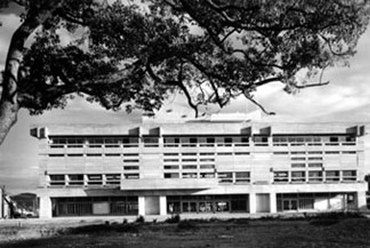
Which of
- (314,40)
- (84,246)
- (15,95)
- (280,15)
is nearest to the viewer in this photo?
(15,95)

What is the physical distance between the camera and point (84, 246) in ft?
59.7

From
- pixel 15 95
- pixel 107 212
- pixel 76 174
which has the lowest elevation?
pixel 107 212

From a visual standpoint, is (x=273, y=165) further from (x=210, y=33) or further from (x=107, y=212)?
(x=210, y=33)

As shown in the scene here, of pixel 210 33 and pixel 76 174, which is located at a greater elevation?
pixel 210 33

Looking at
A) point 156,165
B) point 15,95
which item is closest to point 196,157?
point 156,165

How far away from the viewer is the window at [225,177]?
10294 centimetres

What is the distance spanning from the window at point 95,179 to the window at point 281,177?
30256mm

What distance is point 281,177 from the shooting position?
104 m

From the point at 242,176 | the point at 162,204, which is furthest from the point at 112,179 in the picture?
the point at 242,176

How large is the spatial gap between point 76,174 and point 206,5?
91.3 metres

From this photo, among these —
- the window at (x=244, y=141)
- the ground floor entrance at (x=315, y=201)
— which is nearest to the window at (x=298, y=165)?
the ground floor entrance at (x=315, y=201)

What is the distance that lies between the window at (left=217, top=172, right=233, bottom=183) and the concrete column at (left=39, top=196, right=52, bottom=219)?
2875 centimetres

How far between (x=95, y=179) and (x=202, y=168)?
1838cm

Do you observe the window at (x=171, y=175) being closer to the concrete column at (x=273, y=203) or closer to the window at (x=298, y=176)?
the concrete column at (x=273, y=203)
